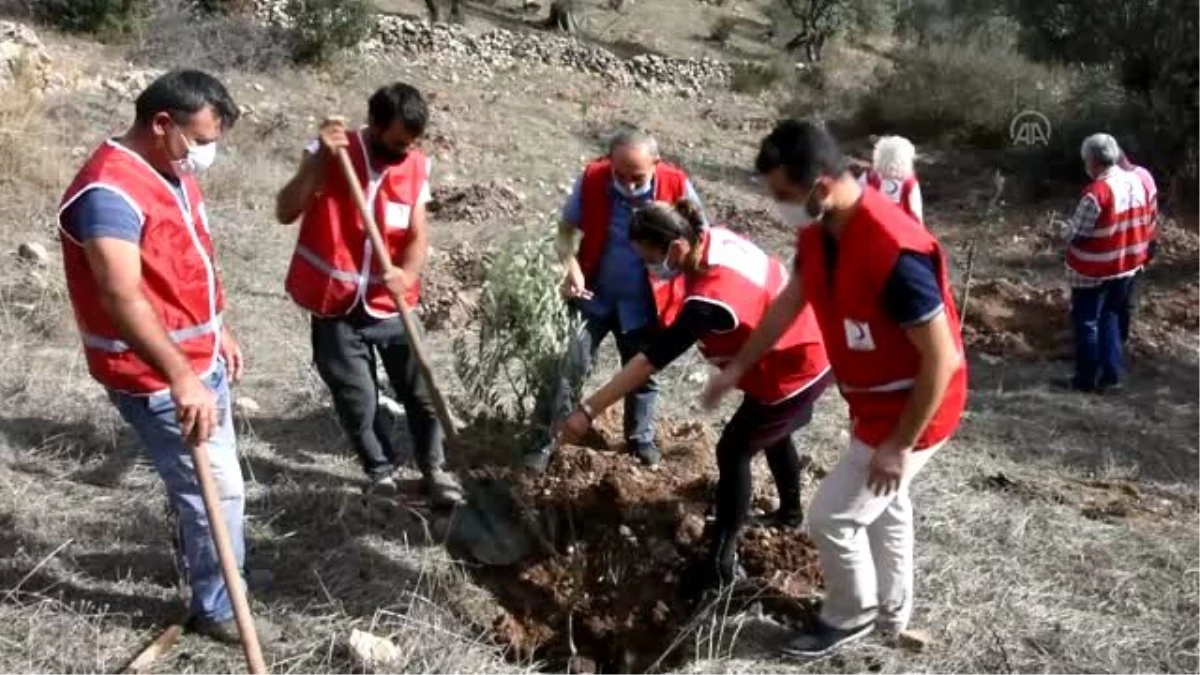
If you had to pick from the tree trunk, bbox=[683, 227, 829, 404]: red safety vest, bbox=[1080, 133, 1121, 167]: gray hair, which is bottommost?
the tree trunk

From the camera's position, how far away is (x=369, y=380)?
418cm

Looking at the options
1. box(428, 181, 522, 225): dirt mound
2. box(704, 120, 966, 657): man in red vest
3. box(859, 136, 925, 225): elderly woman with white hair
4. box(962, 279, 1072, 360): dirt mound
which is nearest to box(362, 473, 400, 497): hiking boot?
box(704, 120, 966, 657): man in red vest

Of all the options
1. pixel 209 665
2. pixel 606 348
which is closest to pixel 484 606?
pixel 209 665

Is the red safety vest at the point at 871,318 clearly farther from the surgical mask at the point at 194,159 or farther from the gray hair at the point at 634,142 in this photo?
the surgical mask at the point at 194,159

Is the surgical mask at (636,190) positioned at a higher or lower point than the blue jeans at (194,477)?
higher

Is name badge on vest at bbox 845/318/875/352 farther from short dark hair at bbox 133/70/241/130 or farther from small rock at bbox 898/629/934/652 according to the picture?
short dark hair at bbox 133/70/241/130

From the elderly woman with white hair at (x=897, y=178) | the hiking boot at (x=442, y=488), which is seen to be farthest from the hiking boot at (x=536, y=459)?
the elderly woman with white hair at (x=897, y=178)

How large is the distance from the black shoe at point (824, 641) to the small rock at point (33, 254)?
516cm

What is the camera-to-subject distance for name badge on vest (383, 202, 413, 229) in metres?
3.95

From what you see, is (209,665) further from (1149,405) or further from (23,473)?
(1149,405)

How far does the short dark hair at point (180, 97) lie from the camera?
2975 millimetres

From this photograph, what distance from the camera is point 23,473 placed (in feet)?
14.4

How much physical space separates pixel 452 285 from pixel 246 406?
8.85 feet

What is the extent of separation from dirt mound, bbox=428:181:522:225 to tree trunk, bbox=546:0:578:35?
40.1ft
